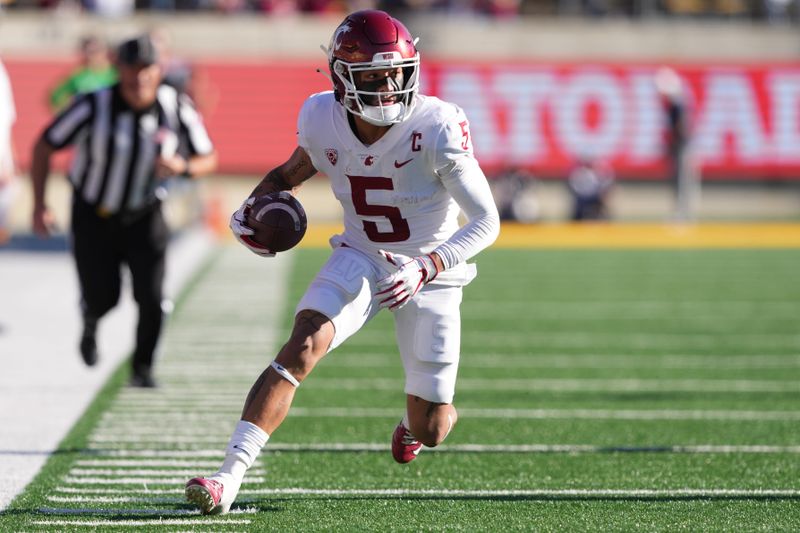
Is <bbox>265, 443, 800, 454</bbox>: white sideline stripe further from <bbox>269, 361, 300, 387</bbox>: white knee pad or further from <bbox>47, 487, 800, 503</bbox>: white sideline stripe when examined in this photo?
<bbox>269, 361, 300, 387</bbox>: white knee pad

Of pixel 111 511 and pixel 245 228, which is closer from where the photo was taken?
pixel 111 511

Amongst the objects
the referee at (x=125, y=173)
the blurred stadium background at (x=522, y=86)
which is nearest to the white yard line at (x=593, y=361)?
the referee at (x=125, y=173)

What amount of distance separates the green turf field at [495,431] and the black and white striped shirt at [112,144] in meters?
0.89

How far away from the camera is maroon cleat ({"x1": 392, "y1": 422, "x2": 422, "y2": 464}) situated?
445cm

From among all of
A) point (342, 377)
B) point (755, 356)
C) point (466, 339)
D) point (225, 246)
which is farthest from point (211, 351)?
point (225, 246)

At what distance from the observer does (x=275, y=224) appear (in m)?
4.06

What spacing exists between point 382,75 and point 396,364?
3693 mm

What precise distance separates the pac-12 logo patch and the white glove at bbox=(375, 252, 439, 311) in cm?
44

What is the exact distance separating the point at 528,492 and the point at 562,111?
16.5 meters

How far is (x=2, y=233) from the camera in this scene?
28.5ft

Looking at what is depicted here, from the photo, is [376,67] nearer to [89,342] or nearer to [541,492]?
[541,492]

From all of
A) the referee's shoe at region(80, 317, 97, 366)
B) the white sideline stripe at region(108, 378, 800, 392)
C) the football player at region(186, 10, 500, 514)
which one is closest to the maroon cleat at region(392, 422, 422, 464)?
the football player at region(186, 10, 500, 514)

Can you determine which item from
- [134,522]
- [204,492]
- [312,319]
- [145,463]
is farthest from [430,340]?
[145,463]

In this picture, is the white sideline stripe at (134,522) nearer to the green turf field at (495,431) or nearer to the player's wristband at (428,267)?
the green turf field at (495,431)
